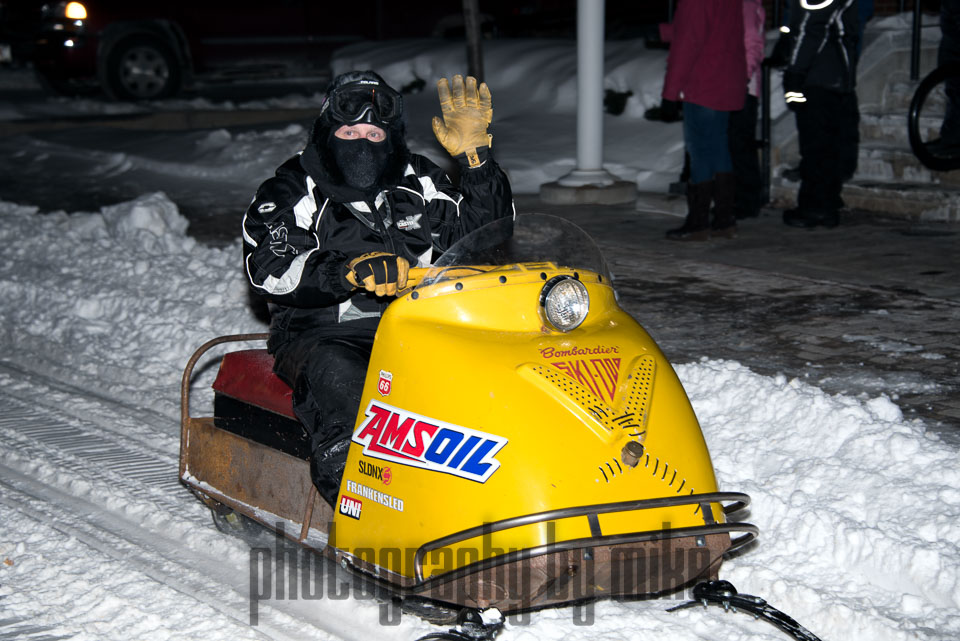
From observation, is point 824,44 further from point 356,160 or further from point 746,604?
point 746,604

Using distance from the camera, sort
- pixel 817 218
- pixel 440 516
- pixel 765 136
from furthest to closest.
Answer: pixel 765 136 < pixel 817 218 < pixel 440 516

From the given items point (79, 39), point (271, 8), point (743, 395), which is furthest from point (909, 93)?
point (79, 39)

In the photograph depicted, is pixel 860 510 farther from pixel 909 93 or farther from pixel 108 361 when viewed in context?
pixel 909 93

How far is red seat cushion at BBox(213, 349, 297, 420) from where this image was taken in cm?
393

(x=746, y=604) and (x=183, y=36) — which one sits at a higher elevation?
(x=183, y=36)

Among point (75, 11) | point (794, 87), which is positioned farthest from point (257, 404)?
point (75, 11)

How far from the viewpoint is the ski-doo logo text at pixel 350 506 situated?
3357 millimetres

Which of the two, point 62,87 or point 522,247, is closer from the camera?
point 522,247

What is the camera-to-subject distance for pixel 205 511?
4.46 m

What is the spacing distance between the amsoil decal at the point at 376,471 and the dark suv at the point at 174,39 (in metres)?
12.6

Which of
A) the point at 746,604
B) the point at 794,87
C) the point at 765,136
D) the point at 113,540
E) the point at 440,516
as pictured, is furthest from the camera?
the point at 765,136

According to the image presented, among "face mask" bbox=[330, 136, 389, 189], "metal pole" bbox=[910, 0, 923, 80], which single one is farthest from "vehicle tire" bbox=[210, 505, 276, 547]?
"metal pole" bbox=[910, 0, 923, 80]

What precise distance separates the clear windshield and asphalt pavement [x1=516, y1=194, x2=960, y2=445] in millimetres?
1861

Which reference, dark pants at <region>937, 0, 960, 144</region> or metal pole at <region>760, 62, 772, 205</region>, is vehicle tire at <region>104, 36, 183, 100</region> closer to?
metal pole at <region>760, 62, 772, 205</region>
